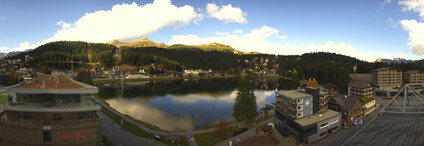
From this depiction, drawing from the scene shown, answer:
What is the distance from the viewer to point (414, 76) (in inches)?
2758

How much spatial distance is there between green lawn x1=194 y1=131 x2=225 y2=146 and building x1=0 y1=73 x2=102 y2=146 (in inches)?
519

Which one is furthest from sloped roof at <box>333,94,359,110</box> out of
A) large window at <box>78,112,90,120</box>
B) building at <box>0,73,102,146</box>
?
large window at <box>78,112,90,120</box>

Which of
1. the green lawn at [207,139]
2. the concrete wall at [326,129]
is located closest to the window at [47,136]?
the green lawn at [207,139]

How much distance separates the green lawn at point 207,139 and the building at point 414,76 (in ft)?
278

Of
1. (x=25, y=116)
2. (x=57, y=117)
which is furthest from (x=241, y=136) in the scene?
(x=25, y=116)

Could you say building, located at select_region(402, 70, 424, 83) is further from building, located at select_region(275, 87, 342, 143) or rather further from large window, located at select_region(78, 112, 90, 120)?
large window, located at select_region(78, 112, 90, 120)

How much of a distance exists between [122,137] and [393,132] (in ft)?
111

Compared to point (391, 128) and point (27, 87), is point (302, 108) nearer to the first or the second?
point (391, 128)

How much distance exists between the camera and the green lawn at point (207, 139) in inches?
944

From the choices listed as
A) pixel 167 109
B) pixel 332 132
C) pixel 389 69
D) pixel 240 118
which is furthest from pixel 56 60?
pixel 389 69

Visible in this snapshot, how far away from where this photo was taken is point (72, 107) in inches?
523

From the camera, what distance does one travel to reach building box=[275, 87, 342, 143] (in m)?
25.2

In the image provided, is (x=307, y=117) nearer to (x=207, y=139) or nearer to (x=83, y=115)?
(x=207, y=139)

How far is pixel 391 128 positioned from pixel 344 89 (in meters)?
35.9
